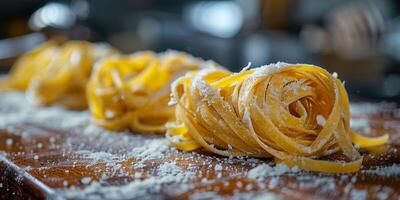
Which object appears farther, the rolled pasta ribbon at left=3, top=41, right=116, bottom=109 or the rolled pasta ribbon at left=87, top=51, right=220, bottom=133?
the rolled pasta ribbon at left=3, top=41, right=116, bottom=109

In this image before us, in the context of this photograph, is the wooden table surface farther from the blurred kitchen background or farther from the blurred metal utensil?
the blurred kitchen background

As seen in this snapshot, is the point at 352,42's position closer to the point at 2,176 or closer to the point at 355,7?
the point at 355,7

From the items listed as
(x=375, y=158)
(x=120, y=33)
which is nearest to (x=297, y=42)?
(x=120, y=33)

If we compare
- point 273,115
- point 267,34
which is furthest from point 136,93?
point 267,34

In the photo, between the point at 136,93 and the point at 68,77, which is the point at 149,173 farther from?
the point at 68,77

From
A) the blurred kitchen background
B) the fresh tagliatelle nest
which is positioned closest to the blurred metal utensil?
the blurred kitchen background
